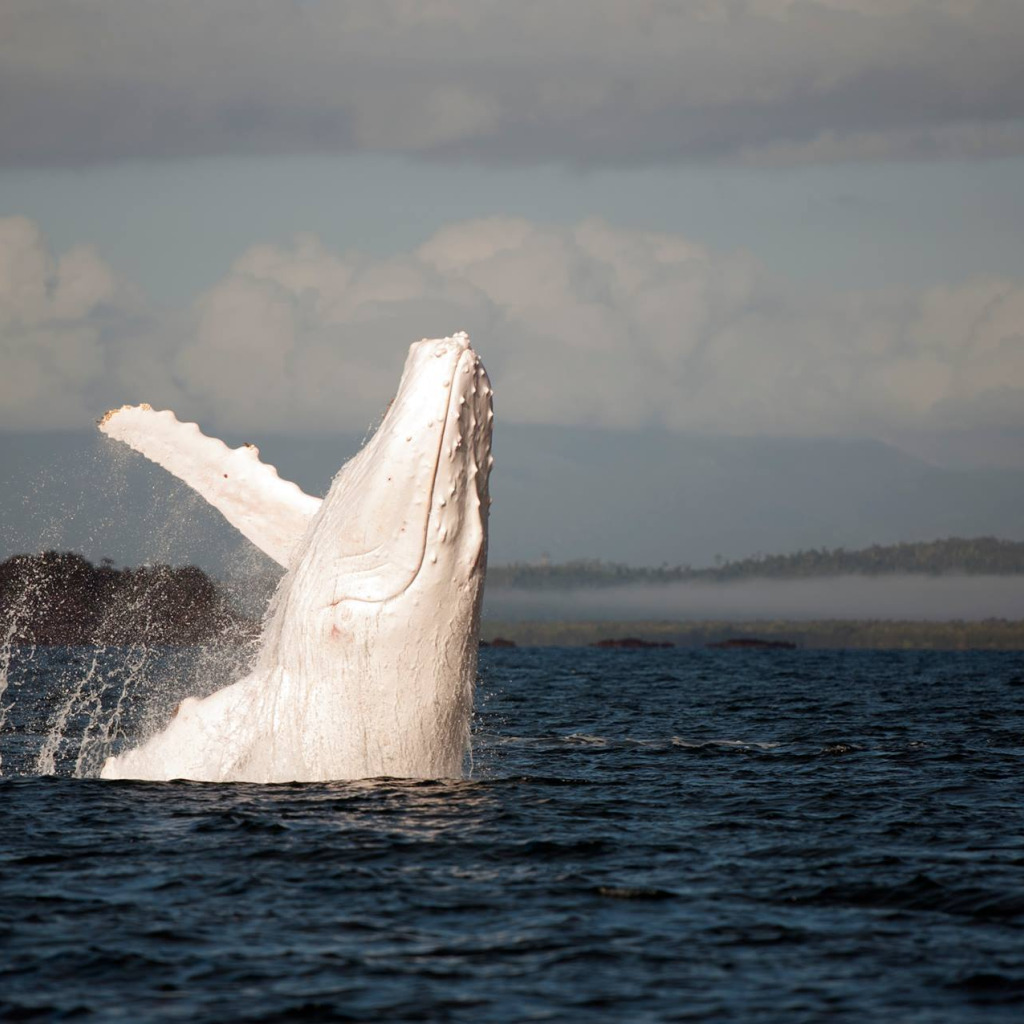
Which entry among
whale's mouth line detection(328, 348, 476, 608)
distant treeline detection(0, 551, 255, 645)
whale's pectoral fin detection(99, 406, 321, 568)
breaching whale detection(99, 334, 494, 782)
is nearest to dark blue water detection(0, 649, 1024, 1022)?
breaching whale detection(99, 334, 494, 782)

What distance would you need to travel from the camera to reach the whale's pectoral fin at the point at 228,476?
574 inches

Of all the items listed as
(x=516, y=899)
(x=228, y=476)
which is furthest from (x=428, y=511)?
(x=228, y=476)

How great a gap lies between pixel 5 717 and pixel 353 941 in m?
20.6

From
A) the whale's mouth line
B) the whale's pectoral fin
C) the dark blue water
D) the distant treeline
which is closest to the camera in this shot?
the dark blue water

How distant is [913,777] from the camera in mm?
20250

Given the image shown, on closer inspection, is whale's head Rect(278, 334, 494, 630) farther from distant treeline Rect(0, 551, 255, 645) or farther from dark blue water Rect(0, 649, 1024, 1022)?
distant treeline Rect(0, 551, 255, 645)

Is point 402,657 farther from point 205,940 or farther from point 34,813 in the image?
point 34,813

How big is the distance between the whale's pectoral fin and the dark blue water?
96.8 inches

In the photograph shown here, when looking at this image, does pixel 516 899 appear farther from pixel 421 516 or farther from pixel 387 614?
pixel 421 516

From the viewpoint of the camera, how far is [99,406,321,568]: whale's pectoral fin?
1459 cm

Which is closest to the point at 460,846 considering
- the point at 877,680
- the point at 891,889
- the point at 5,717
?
the point at 891,889

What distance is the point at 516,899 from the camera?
11695mm

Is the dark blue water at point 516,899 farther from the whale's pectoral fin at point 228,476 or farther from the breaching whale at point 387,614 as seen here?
the whale's pectoral fin at point 228,476

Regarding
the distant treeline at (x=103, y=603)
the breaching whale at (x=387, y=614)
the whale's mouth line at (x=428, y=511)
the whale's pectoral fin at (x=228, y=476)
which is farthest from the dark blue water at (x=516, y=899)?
the distant treeline at (x=103, y=603)
